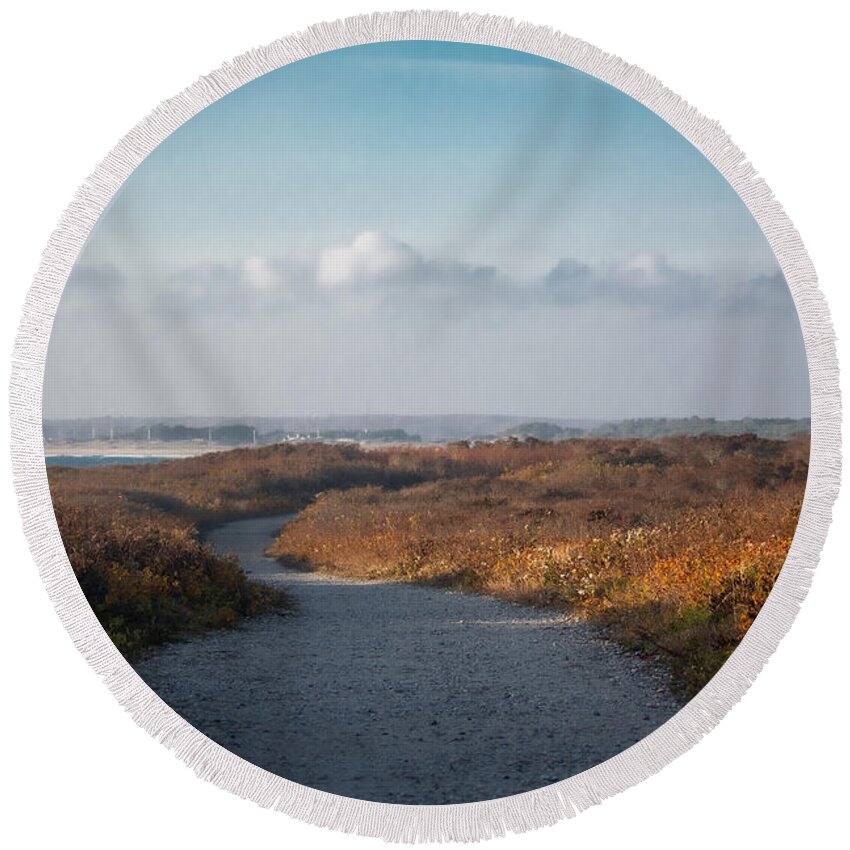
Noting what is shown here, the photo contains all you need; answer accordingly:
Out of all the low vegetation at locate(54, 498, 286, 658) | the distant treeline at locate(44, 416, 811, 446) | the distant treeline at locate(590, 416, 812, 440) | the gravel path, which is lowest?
the gravel path

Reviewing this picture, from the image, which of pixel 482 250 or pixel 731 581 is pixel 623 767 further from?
pixel 482 250

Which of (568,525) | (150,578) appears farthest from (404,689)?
(150,578)

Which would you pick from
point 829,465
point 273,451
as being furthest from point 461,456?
point 829,465

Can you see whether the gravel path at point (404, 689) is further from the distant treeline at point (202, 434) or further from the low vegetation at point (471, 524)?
the distant treeline at point (202, 434)

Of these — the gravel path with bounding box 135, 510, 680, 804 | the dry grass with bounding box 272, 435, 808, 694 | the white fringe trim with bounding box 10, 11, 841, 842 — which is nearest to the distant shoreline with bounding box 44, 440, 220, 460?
the white fringe trim with bounding box 10, 11, 841, 842

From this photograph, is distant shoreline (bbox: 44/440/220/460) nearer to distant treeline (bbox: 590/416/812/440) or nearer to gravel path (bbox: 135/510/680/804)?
gravel path (bbox: 135/510/680/804)
